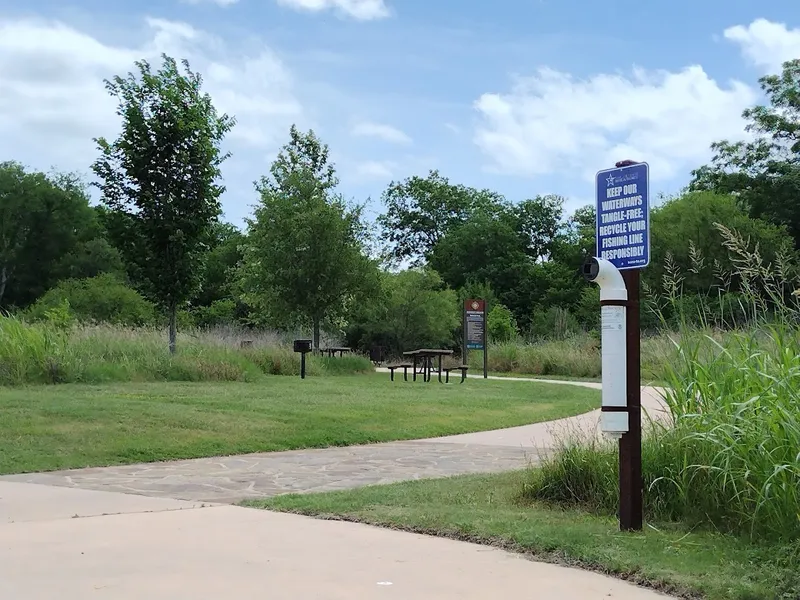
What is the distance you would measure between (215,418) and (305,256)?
46.3 ft

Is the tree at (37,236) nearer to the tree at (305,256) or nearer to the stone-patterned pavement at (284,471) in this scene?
the tree at (305,256)

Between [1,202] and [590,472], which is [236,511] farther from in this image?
[1,202]

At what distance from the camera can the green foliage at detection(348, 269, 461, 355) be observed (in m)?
37.6

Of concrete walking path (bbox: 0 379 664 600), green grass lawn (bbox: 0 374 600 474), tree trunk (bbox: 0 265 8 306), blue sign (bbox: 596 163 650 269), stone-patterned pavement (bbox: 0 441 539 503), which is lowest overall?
stone-patterned pavement (bbox: 0 441 539 503)

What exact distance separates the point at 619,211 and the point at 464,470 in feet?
13.2

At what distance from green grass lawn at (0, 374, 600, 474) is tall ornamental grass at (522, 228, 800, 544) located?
4.40 metres

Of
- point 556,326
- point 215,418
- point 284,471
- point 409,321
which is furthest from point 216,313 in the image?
point 284,471

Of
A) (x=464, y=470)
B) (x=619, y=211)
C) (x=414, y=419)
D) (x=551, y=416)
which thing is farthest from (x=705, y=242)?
(x=619, y=211)

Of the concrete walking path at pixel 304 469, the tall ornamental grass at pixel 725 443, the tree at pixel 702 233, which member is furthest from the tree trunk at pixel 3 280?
the tall ornamental grass at pixel 725 443

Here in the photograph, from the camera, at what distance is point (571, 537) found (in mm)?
5457

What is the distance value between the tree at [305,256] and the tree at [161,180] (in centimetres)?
679

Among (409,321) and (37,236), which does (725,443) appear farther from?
(37,236)

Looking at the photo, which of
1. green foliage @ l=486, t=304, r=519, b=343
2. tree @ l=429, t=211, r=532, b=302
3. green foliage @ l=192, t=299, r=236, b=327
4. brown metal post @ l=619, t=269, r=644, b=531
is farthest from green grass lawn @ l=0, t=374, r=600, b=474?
tree @ l=429, t=211, r=532, b=302

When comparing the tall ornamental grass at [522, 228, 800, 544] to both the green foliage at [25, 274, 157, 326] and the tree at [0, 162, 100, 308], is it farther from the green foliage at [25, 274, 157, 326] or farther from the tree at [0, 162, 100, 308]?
the tree at [0, 162, 100, 308]
